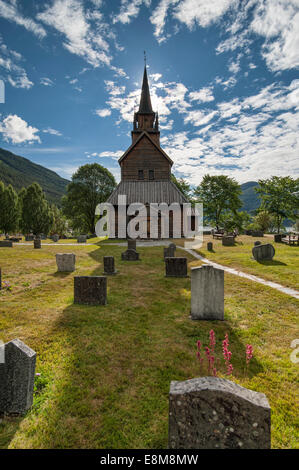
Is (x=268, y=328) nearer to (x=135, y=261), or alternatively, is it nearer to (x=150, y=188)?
(x=135, y=261)

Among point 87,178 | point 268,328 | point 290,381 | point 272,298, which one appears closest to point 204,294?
point 268,328

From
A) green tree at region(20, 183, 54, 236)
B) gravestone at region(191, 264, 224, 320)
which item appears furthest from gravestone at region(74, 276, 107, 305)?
green tree at region(20, 183, 54, 236)

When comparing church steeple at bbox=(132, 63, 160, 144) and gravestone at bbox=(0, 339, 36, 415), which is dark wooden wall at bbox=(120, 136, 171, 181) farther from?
gravestone at bbox=(0, 339, 36, 415)

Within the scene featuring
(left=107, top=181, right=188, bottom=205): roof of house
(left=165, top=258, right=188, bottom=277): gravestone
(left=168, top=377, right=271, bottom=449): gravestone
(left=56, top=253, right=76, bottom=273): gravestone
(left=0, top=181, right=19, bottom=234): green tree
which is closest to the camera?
(left=168, top=377, right=271, bottom=449): gravestone

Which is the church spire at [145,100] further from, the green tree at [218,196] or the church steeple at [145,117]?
the green tree at [218,196]

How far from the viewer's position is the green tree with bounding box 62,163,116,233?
139 ft

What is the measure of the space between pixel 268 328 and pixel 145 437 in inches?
158

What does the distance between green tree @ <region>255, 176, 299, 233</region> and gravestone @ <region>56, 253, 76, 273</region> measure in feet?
124

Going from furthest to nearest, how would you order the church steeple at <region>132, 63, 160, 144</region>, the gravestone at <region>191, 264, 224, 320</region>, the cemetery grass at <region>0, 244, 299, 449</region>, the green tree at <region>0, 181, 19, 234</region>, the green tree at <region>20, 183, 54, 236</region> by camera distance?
the green tree at <region>20, 183, 54, 236</region> → the green tree at <region>0, 181, 19, 234</region> → the church steeple at <region>132, 63, 160, 144</region> → the gravestone at <region>191, 264, 224, 320</region> → the cemetery grass at <region>0, 244, 299, 449</region>

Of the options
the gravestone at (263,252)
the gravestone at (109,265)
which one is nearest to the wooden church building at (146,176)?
the gravestone at (263,252)

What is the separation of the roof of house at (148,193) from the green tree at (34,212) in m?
24.9

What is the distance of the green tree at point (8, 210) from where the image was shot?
39.7m

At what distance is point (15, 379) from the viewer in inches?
113
